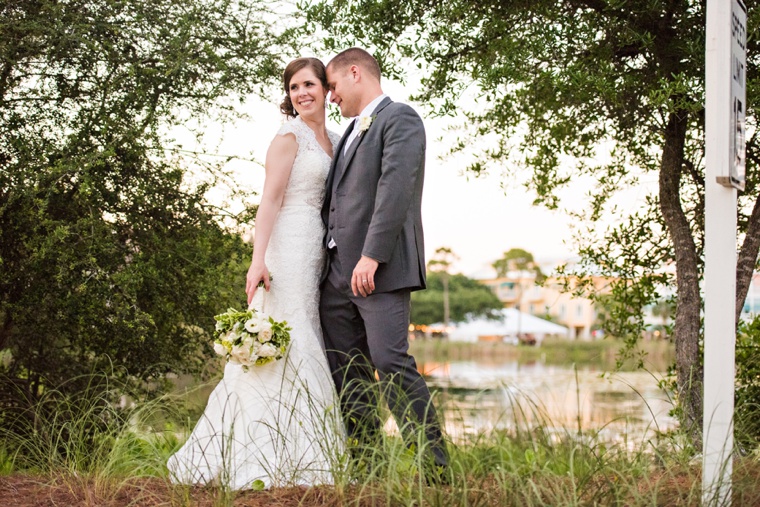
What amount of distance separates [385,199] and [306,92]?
796mm

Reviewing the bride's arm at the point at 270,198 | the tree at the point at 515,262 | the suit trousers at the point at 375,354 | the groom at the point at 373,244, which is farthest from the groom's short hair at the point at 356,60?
the tree at the point at 515,262

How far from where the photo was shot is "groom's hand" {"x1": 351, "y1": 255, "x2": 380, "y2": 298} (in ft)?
11.4

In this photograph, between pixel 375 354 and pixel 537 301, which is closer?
pixel 375 354

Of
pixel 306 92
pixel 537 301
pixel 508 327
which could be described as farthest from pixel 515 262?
pixel 306 92

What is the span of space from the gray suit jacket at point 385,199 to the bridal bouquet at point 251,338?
0.40 metres

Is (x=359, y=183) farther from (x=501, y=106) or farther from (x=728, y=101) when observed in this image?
(x=501, y=106)

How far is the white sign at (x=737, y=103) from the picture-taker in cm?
293

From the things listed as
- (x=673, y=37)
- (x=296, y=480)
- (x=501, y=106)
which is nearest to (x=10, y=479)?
(x=296, y=480)

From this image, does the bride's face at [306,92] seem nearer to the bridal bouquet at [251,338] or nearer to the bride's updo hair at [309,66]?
the bride's updo hair at [309,66]

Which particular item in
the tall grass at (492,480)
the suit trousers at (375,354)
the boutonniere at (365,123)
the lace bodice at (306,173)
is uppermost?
the boutonniere at (365,123)

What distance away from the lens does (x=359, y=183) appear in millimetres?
3641

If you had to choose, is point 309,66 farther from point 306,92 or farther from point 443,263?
point 443,263

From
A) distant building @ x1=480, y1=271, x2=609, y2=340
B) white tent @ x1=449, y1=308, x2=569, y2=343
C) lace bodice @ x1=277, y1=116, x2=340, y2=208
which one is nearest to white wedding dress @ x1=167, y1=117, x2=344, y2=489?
lace bodice @ x1=277, y1=116, x2=340, y2=208

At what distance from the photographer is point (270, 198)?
3.82 metres
